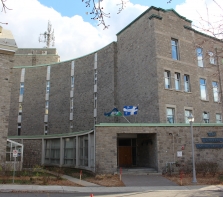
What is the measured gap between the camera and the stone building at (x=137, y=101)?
2301 centimetres

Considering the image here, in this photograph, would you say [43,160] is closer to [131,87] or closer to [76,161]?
[76,161]

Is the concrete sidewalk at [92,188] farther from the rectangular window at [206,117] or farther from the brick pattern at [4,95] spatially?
the rectangular window at [206,117]

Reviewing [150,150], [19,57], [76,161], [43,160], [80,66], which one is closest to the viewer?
[150,150]

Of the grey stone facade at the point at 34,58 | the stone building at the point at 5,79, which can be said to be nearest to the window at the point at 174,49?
the stone building at the point at 5,79

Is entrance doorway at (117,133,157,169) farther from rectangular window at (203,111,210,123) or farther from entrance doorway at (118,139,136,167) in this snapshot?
rectangular window at (203,111,210,123)

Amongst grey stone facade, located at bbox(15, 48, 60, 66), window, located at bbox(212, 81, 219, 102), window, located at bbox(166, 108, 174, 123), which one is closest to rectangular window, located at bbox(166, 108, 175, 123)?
window, located at bbox(166, 108, 174, 123)

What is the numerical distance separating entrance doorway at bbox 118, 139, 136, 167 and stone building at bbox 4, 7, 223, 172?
106 millimetres

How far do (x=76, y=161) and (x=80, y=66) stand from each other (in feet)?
57.1

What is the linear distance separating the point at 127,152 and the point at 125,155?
45 cm

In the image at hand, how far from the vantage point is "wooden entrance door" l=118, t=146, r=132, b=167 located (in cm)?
2752

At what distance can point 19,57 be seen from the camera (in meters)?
49.3

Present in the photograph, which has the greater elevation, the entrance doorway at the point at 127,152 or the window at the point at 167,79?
the window at the point at 167,79

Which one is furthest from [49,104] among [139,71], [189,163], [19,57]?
[189,163]

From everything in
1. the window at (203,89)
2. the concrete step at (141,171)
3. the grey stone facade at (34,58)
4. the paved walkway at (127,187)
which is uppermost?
the grey stone facade at (34,58)
